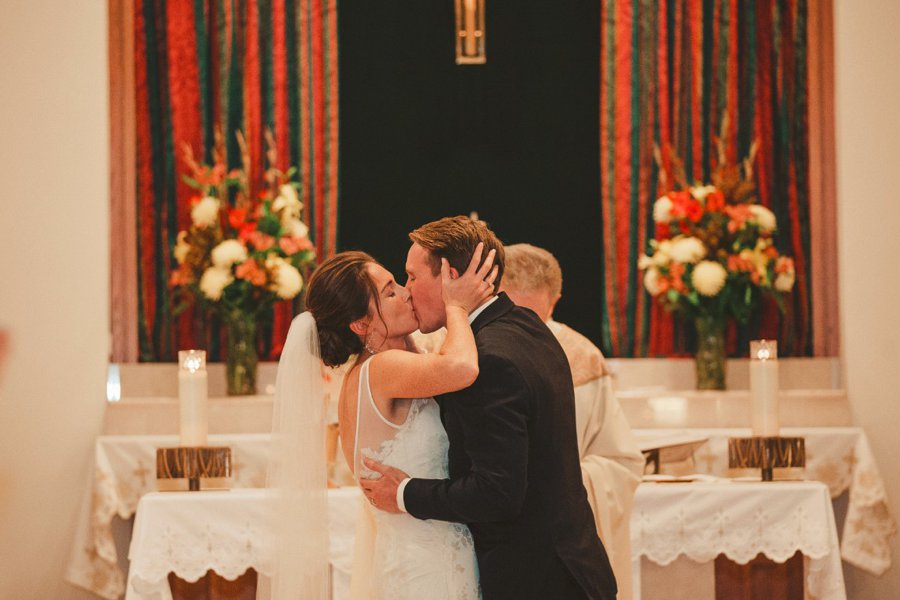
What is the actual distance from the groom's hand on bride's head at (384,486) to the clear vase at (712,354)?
331 centimetres

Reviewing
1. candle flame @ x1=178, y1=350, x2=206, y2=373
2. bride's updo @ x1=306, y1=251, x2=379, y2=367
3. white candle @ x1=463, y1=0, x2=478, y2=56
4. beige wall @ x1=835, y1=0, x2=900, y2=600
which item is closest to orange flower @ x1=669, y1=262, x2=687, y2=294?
beige wall @ x1=835, y1=0, x2=900, y2=600

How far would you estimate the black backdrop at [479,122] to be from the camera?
21.7 feet

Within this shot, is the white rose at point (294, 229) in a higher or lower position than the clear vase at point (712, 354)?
higher

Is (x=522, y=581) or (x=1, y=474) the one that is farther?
(x=1, y=474)

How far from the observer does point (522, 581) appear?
2627mm

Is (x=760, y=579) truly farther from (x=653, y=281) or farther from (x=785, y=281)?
(x=785, y=281)

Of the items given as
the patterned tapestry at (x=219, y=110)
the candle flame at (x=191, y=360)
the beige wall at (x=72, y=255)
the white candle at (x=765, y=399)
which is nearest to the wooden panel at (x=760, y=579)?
the white candle at (x=765, y=399)

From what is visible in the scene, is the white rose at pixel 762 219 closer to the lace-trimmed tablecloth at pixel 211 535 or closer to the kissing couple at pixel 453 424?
the lace-trimmed tablecloth at pixel 211 535

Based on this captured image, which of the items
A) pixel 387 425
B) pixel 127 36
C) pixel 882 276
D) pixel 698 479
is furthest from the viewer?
pixel 127 36

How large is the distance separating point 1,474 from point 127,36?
3.06 meters

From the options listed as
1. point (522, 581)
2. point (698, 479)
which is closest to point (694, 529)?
point (698, 479)

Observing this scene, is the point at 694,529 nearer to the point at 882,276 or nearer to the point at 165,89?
the point at 882,276

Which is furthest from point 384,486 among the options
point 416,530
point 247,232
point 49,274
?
point 247,232

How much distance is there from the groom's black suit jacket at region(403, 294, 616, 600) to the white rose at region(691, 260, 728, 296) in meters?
2.94
